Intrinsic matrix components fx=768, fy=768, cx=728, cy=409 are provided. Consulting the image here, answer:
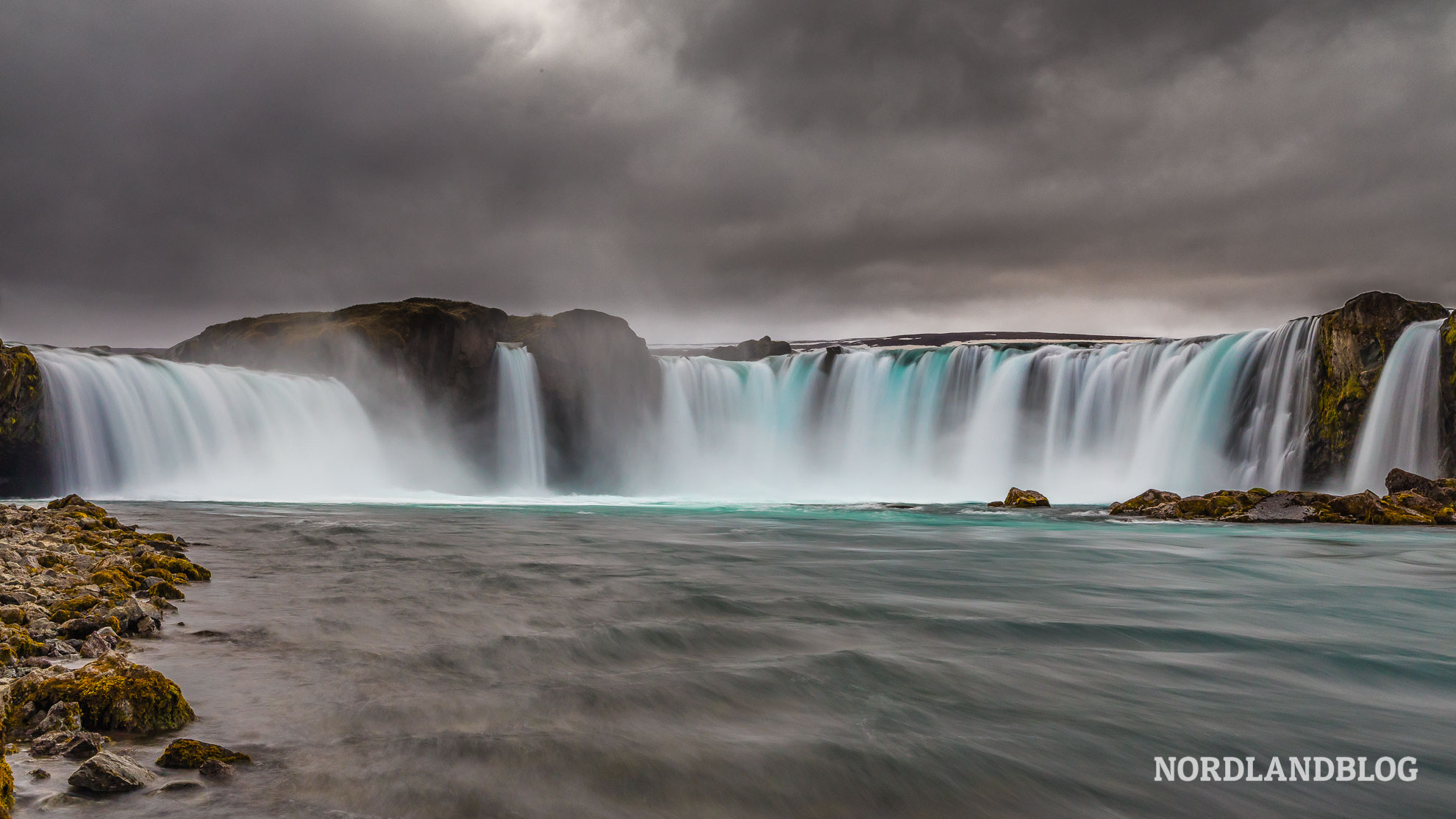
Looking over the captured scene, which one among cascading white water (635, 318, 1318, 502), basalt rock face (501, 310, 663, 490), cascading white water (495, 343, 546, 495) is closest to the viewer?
cascading white water (635, 318, 1318, 502)

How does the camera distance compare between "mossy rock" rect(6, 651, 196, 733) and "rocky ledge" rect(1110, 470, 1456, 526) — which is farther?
"rocky ledge" rect(1110, 470, 1456, 526)

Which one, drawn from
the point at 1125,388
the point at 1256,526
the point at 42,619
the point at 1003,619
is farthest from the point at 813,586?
the point at 1125,388

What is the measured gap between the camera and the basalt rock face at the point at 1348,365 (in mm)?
29734

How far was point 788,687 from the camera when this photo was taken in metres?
5.13

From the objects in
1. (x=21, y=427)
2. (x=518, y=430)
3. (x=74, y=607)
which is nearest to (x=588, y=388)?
(x=518, y=430)

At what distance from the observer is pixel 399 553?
12578 millimetres

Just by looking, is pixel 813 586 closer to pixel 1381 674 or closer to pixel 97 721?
pixel 1381 674

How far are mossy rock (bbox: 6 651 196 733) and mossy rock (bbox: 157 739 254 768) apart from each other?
1.39 ft

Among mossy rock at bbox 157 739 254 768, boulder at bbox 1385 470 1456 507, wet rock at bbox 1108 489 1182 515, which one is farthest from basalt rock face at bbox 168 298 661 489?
mossy rock at bbox 157 739 254 768

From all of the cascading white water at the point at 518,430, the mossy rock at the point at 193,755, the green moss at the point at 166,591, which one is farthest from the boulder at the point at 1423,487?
the cascading white water at the point at 518,430

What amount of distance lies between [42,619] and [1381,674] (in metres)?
9.86

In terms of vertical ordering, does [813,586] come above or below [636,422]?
below

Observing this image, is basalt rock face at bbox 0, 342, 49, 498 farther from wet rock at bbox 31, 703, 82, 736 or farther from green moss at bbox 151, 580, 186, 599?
wet rock at bbox 31, 703, 82, 736

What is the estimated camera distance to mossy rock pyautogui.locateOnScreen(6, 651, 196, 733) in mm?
3533
